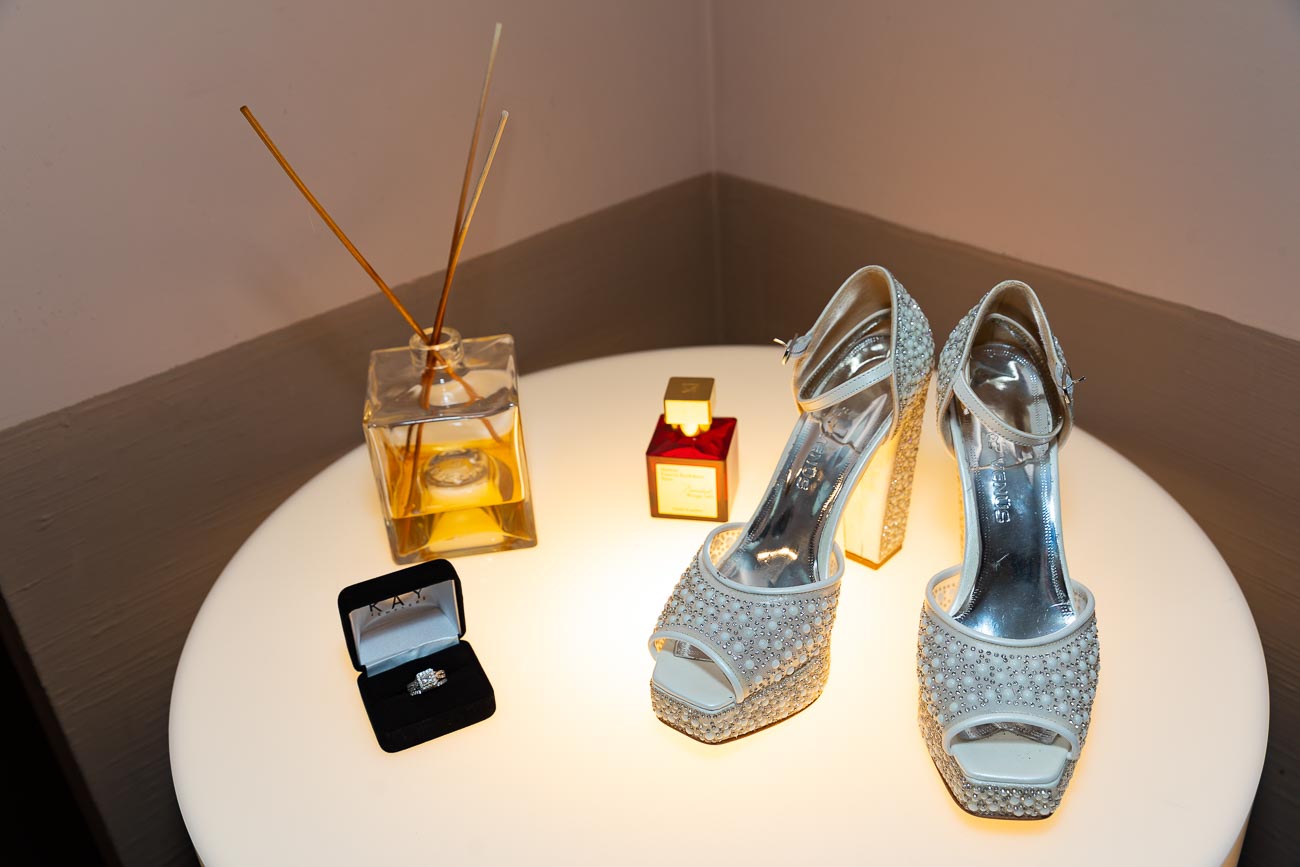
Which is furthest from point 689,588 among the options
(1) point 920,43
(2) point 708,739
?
(1) point 920,43

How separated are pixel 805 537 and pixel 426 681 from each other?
31 centimetres

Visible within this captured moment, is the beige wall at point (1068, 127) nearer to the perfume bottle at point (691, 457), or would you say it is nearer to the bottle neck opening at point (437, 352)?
the perfume bottle at point (691, 457)

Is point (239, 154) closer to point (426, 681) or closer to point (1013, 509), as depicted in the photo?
point (426, 681)

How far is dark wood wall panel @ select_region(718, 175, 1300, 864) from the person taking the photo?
98cm

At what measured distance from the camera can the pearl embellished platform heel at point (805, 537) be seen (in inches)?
27.4

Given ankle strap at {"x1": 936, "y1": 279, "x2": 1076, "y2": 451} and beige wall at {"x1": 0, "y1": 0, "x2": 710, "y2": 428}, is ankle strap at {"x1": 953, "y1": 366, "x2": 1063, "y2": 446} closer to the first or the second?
ankle strap at {"x1": 936, "y1": 279, "x2": 1076, "y2": 451}

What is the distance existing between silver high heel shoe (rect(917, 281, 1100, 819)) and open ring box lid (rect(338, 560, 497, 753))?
32 centimetres

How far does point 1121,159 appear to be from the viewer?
99 cm

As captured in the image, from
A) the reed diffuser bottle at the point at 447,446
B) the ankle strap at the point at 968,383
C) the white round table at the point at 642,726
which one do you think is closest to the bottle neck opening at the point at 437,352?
the reed diffuser bottle at the point at 447,446

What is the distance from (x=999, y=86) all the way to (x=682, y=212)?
0.50 metres

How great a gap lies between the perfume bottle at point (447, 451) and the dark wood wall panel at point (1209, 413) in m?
0.56

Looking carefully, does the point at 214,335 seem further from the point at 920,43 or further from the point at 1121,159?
the point at 1121,159

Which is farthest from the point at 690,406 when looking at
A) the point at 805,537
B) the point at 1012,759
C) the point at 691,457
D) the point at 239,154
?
the point at 239,154

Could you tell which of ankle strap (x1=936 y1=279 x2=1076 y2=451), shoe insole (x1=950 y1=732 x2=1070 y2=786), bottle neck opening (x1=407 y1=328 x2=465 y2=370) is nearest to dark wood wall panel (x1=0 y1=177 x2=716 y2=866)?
bottle neck opening (x1=407 y1=328 x2=465 y2=370)
